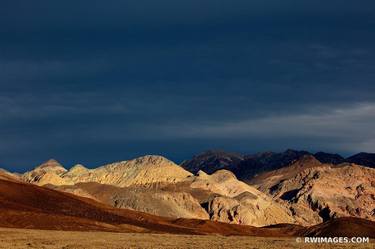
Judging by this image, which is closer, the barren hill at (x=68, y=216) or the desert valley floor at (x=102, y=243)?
the desert valley floor at (x=102, y=243)

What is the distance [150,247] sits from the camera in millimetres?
72688

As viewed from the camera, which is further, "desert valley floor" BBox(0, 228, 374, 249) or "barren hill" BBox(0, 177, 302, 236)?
"barren hill" BBox(0, 177, 302, 236)

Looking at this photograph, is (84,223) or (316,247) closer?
(316,247)

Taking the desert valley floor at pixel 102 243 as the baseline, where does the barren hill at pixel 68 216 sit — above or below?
above

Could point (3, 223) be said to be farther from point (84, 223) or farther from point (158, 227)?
point (158, 227)

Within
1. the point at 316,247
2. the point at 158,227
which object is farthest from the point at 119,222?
the point at 316,247

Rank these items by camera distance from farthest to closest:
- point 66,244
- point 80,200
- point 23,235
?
point 80,200
point 23,235
point 66,244

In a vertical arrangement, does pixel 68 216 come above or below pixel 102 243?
above

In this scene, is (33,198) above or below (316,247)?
above

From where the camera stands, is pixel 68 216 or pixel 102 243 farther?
pixel 68 216

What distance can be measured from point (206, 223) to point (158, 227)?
32.4m

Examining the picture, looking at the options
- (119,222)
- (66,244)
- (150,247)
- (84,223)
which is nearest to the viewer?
(150,247)

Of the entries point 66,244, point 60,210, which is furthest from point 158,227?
point 66,244

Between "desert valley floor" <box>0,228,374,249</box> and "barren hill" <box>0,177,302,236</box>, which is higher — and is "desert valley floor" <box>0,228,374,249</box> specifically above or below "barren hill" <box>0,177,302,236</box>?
below
